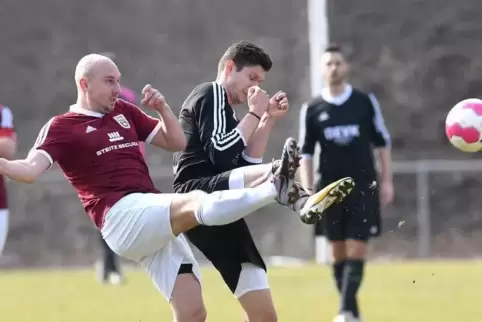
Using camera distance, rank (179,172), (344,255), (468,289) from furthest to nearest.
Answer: (468,289), (344,255), (179,172)

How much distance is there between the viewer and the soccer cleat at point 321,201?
556 centimetres

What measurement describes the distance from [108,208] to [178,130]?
0.60 meters

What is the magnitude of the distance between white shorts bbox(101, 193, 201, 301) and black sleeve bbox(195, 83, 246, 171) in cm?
40

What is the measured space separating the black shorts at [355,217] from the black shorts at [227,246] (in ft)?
8.29

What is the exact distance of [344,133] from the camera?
9.10m

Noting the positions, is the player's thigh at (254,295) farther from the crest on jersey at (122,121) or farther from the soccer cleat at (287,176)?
the crest on jersey at (122,121)

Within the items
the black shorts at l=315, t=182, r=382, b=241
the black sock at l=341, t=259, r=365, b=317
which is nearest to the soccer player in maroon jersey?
the black sock at l=341, t=259, r=365, b=317

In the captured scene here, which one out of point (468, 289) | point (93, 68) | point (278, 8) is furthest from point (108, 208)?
point (278, 8)

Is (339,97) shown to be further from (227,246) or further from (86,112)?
(86,112)

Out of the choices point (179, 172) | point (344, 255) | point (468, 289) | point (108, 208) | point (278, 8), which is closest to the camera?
point (108, 208)

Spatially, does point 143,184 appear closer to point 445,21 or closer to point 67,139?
point 67,139

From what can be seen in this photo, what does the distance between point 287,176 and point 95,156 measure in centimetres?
113

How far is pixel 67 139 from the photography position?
6.05 m

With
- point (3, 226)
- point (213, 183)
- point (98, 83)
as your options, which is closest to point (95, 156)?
point (98, 83)
